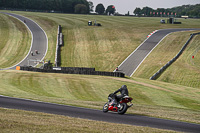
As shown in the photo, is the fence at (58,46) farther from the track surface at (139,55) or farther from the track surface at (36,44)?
the track surface at (139,55)

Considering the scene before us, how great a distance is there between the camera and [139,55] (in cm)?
6869

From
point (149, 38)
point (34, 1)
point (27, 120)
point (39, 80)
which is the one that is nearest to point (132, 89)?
point (39, 80)

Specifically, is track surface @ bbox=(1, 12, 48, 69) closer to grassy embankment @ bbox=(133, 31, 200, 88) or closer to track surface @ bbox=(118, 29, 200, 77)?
track surface @ bbox=(118, 29, 200, 77)

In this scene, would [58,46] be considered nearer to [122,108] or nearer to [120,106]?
[120,106]

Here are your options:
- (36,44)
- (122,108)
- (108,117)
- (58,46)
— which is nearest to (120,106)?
(122,108)

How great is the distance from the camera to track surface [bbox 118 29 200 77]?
60344 millimetres

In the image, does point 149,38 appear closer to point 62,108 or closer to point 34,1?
point 62,108

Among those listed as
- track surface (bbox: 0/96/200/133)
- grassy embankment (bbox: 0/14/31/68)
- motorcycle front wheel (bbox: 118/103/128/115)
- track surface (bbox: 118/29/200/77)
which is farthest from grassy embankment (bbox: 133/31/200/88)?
track surface (bbox: 0/96/200/133)

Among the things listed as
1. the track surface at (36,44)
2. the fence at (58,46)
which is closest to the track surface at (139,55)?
the fence at (58,46)

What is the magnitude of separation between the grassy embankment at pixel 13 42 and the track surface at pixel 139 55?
81.2 feet

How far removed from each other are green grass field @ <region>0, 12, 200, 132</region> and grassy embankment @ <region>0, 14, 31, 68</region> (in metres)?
6.78

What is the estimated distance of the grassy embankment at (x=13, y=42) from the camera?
68.1 meters

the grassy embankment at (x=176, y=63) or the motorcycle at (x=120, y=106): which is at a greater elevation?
the motorcycle at (x=120, y=106)

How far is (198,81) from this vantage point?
1964 inches
